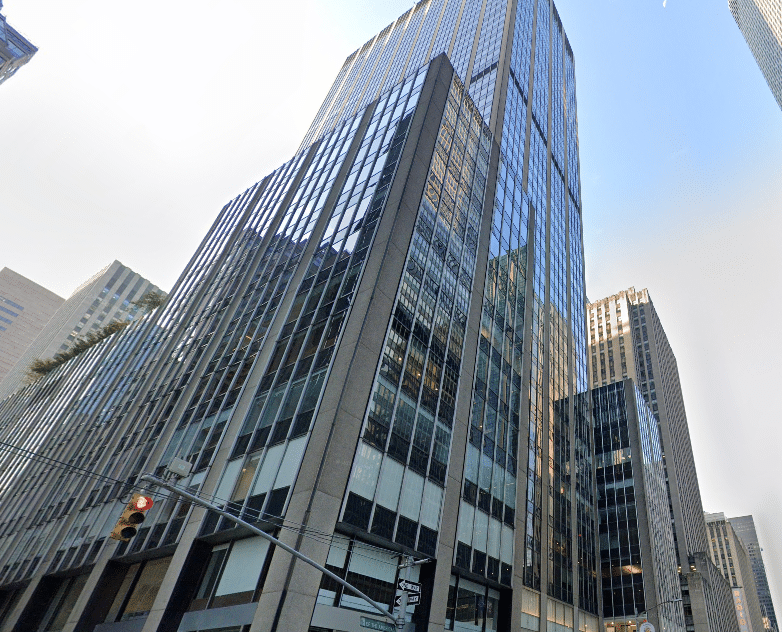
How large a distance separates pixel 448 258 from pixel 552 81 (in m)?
70.4

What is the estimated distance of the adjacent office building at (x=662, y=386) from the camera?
99.2 m

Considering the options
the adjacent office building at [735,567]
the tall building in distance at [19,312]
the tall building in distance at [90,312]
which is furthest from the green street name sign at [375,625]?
the adjacent office building at [735,567]

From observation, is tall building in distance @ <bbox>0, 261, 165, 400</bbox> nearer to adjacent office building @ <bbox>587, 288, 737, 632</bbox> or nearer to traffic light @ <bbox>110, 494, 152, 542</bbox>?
adjacent office building @ <bbox>587, 288, 737, 632</bbox>

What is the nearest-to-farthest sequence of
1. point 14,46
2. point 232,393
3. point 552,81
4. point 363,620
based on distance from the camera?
point 363,620 → point 232,393 → point 14,46 → point 552,81

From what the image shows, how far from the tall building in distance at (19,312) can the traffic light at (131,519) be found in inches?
7060

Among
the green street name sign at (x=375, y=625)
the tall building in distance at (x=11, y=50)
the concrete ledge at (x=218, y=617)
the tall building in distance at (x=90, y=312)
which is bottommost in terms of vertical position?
the concrete ledge at (x=218, y=617)

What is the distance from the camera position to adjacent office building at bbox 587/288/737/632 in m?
99.2

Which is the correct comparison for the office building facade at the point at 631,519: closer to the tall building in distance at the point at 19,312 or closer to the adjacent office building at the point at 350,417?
the adjacent office building at the point at 350,417

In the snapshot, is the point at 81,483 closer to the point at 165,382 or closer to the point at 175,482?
the point at 165,382

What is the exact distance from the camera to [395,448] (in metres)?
28.1

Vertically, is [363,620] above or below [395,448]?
below

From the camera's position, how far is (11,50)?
60156 millimetres

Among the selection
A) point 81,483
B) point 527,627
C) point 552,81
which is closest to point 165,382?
point 81,483

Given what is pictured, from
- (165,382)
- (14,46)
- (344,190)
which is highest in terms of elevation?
→ (14,46)
